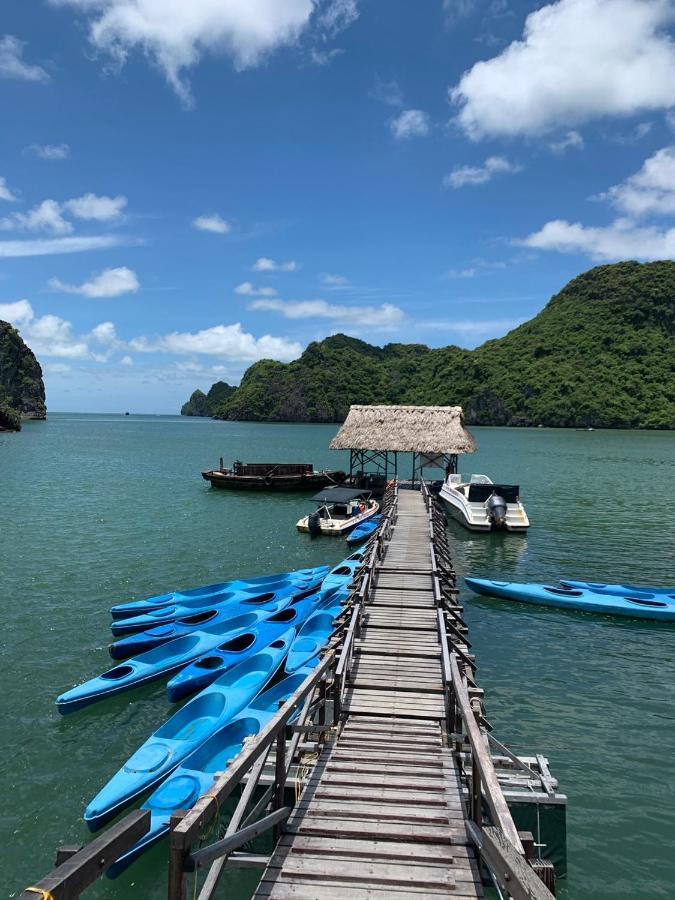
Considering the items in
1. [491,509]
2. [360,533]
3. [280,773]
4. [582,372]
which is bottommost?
[360,533]

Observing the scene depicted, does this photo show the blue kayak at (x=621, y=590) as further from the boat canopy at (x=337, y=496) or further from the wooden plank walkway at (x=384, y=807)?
the boat canopy at (x=337, y=496)

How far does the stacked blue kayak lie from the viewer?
30.4ft

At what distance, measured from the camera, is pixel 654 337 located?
168375 millimetres

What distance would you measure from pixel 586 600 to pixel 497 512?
12.0 meters

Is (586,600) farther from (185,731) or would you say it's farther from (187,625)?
(185,731)

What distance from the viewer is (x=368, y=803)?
646 cm

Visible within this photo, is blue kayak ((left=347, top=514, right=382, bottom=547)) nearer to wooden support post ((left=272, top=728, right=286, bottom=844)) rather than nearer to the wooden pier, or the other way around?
the wooden pier

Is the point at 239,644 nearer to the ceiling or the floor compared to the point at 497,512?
nearer to the floor

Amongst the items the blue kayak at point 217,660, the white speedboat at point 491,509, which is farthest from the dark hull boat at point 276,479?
the blue kayak at point 217,660

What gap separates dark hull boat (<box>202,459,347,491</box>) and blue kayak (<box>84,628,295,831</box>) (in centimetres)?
3155

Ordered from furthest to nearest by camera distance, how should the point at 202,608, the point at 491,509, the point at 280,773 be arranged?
1. the point at 491,509
2. the point at 202,608
3. the point at 280,773

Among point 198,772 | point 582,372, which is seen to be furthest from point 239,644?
point 582,372

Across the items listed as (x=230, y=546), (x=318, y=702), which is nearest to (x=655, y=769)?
(x=318, y=702)

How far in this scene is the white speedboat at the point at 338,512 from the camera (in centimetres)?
3089
